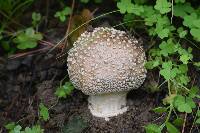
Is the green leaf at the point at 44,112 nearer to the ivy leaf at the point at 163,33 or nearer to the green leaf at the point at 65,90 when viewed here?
the green leaf at the point at 65,90

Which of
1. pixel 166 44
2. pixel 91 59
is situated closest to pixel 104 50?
pixel 91 59

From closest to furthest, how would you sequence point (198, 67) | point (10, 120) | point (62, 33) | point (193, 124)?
point (193, 124) → point (198, 67) → point (10, 120) → point (62, 33)

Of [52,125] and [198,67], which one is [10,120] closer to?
[52,125]

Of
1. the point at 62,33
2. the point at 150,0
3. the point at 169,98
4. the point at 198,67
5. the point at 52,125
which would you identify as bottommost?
the point at 52,125

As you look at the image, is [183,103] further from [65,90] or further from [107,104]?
[65,90]

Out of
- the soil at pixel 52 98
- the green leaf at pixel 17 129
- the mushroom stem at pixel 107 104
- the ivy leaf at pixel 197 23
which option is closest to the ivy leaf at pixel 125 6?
the soil at pixel 52 98

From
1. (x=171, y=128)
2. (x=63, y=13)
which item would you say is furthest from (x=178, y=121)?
(x=63, y=13)
